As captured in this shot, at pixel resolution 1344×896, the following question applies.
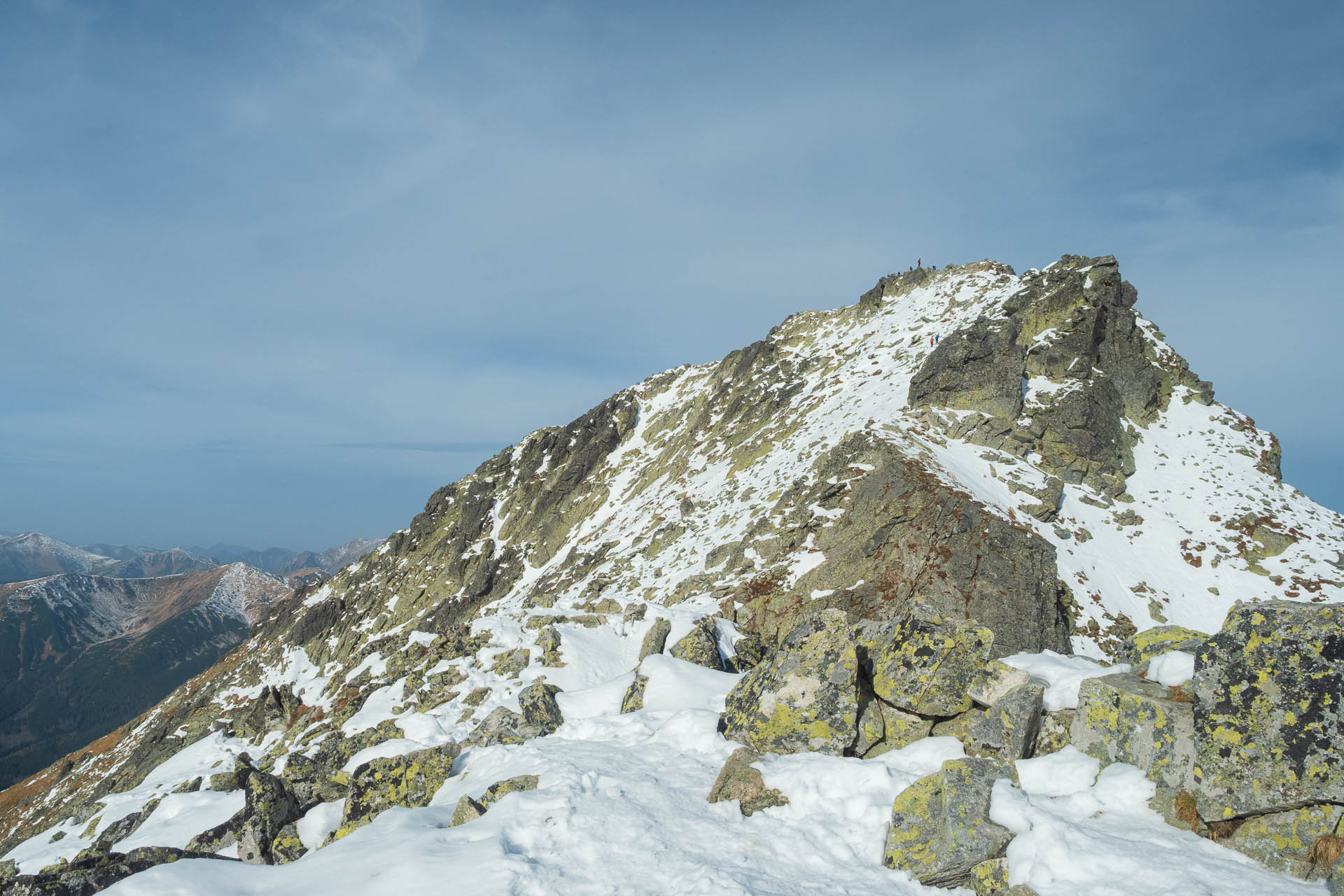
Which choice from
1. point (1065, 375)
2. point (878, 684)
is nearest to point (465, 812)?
point (878, 684)

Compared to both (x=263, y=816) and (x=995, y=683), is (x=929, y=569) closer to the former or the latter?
(x=995, y=683)

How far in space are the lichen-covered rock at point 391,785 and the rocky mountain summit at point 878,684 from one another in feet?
0.15

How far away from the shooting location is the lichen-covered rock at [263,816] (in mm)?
11016

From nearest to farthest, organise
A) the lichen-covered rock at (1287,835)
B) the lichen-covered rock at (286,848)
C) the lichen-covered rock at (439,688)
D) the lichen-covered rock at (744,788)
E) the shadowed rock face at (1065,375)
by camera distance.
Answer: the lichen-covered rock at (1287,835)
the lichen-covered rock at (744,788)
the lichen-covered rock at (286,848)
the lichen-covered rock at (439,688)
the shadowed rock face at (1065,375)

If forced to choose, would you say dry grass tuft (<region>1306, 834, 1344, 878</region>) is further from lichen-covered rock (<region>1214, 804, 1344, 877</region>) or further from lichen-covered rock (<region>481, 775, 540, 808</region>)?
lichen-covered rock (<region>481, 775, 540, 808</region>)

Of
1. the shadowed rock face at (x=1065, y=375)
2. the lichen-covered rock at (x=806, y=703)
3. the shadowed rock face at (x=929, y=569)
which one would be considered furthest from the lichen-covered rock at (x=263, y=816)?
the shadowed rock face at (x=1065, y=375)

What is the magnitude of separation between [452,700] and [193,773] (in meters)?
14.5

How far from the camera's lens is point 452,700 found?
1894 cm

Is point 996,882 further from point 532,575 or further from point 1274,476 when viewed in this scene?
point 532,575

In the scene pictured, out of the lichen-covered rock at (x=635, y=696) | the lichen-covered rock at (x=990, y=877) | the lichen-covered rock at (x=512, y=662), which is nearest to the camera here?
the lichen-covered rock at (x=990, y=877)

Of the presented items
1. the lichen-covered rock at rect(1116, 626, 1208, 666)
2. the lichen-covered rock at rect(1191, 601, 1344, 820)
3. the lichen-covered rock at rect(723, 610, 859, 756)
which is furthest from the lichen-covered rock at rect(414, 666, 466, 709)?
the lichen-covered rock at rect(1191, 601, 1344, 820)

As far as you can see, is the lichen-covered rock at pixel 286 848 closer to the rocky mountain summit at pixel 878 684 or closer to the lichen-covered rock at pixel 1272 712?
the rocky mountain summit at pixel 878 684

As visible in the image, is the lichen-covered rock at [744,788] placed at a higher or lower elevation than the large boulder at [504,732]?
higher

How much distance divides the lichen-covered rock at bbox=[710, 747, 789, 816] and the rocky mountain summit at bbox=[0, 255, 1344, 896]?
42mm
